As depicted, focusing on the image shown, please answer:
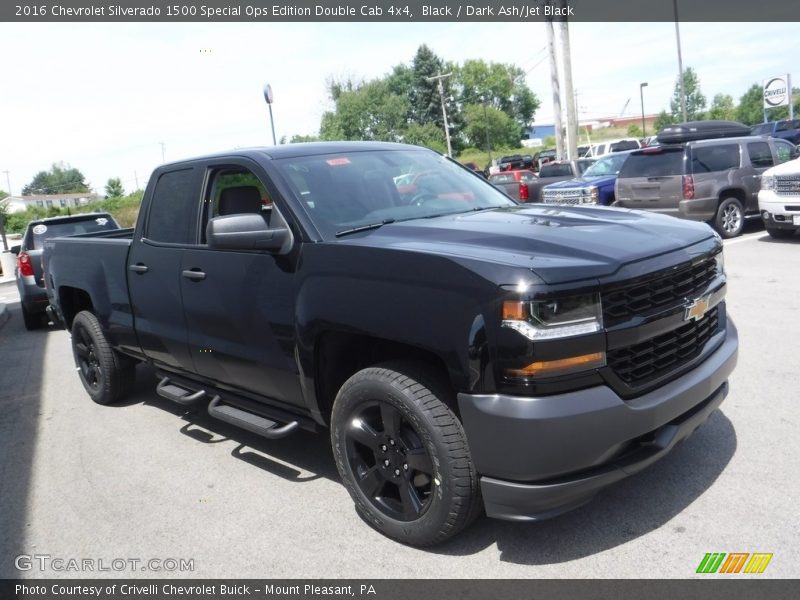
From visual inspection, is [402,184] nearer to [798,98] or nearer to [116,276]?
[116,276]

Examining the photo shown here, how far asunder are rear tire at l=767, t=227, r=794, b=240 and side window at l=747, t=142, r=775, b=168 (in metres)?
1.46

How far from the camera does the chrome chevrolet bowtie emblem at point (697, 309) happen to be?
3119mm

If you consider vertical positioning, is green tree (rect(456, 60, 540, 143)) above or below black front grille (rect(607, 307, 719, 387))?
above

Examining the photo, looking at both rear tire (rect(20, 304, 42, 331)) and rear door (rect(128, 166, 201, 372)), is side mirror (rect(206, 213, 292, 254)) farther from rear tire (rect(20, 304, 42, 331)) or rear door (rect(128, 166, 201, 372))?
rear tire (rect(20, 304, 42, 331))

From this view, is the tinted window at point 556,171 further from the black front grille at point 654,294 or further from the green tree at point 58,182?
the green tree at point 58,182

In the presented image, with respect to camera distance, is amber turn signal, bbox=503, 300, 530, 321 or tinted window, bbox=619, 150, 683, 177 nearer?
amber turn signal, bbox=503, 300, 530, 321

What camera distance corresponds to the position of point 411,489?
323cm

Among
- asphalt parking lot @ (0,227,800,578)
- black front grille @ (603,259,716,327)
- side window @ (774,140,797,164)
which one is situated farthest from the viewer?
side window @ (774,140,797,164)

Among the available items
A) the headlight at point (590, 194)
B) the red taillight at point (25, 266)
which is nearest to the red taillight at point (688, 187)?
the headlight at point (590, 194)

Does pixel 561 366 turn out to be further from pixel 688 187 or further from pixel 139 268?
pixel 688 187

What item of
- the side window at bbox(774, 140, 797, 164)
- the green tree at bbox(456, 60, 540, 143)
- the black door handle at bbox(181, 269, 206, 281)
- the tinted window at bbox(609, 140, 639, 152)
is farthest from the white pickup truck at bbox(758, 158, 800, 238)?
the green tree at bbox(456, 60, 540, 143)

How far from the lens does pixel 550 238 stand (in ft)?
10.4

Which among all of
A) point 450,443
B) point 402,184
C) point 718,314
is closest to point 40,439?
point 402,184

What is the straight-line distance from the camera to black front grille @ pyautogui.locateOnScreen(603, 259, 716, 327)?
9.21ft
